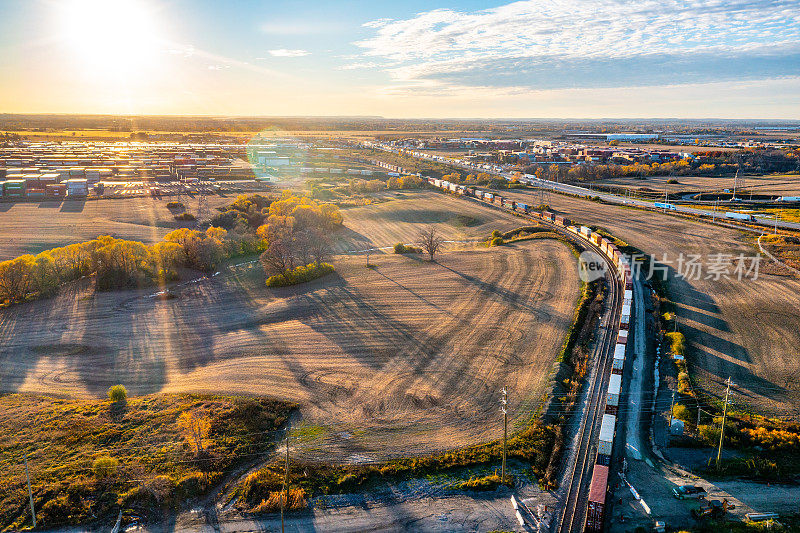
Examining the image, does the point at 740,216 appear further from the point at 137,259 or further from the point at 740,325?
the point at 137,259

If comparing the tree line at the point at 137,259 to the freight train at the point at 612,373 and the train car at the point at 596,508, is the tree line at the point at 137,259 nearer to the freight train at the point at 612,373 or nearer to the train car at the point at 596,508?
the freight train at the point at 612,373

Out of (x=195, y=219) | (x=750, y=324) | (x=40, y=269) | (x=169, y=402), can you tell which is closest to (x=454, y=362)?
(x=169, y=402)

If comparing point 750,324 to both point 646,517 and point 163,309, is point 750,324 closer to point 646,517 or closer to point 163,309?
point 646,517

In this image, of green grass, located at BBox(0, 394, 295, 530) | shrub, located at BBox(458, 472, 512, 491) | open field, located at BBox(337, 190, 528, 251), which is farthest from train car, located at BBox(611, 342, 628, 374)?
open field, located at BBox(337, 190, 528, 251)

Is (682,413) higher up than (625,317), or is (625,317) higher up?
(625,317)

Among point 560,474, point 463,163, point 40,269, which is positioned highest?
point 463,163

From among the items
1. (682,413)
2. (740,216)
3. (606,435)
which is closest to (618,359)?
(682,413)

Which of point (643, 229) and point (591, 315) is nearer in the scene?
point (591, 315)
